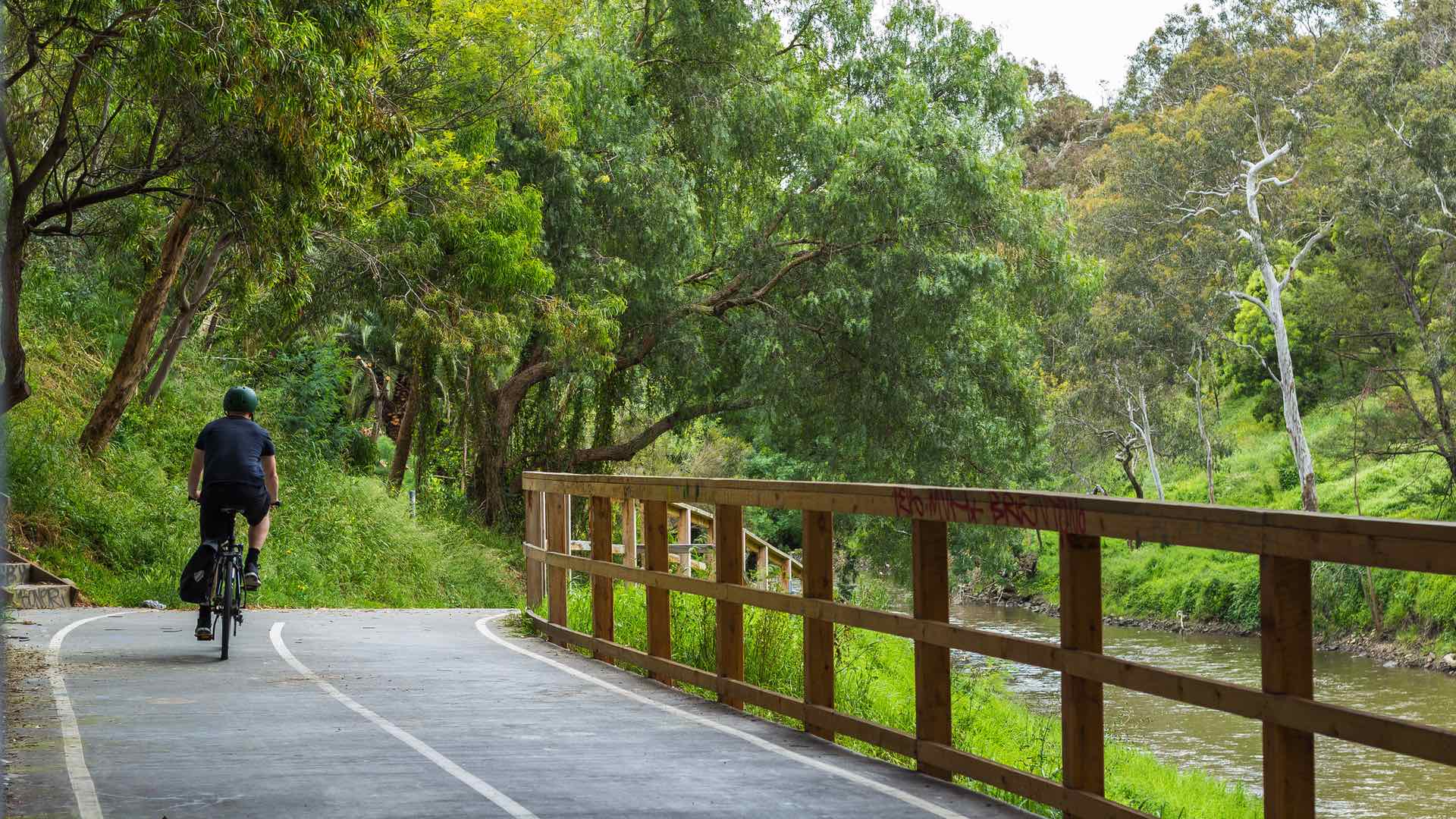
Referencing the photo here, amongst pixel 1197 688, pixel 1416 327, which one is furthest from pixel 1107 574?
pixel 1197 688

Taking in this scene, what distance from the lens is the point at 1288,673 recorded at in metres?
5.05

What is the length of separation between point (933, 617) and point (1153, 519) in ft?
5.44

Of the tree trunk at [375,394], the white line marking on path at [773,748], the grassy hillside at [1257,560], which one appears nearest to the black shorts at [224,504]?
the white line marking on path at [773,748]

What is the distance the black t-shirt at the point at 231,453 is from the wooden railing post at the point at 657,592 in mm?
3353

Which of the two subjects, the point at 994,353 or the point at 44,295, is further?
the point at 994,353

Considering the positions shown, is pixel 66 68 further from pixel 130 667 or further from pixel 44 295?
pixel 44 295

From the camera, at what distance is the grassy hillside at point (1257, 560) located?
3950 cm

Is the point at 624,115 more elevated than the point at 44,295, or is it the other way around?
the point at 624,115

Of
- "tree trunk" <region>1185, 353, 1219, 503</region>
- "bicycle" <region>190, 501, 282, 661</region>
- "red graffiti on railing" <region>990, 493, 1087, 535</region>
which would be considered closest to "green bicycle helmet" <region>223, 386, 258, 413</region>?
"bicycle" <region>190, 501, 282, 661</region>

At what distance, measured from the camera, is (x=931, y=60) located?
31.0 m

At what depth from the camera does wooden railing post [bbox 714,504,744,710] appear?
9.27 meters

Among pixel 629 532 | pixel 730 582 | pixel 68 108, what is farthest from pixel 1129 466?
pixel 730 582

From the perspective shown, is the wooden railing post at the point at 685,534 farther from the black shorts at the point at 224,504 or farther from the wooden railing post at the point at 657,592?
the wooden railing post at the point at 657,592

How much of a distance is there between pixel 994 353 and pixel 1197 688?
85.3ft
